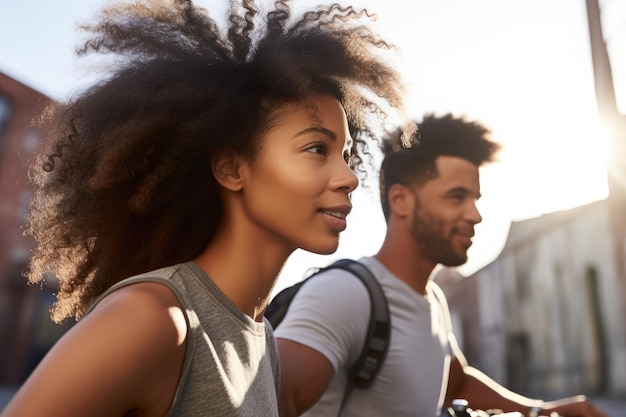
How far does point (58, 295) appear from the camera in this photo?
1.84m

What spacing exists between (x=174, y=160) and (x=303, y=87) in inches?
15.9

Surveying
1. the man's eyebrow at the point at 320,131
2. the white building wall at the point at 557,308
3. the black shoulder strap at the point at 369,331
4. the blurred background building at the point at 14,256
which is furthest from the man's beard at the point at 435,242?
the blurred background building at the point at 14,256

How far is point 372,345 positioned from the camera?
107 inches

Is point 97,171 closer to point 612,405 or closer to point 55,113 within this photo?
point 55,113

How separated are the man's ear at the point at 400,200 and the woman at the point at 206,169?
1.72 m

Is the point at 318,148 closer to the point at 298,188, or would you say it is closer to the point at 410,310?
the point at 298,188

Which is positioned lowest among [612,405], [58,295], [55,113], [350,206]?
[612,405]

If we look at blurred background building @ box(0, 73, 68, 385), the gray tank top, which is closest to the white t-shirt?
the gray tank top

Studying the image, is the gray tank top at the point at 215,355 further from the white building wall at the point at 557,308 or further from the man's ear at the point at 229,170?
the white building wall at the point at 557,308

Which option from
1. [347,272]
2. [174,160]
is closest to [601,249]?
[347,272]

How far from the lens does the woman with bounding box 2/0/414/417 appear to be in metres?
1.62

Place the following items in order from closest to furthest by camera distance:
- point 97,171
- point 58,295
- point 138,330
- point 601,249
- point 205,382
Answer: point 138,330 → point 205,382 → point 97,171 → point 58,295 → point 601,249

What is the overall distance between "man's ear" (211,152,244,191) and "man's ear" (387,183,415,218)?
1943 mm

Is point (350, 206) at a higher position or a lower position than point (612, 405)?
higher
